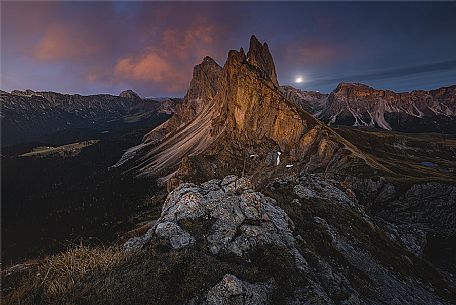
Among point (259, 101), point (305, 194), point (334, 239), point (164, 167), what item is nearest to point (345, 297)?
point (334, 239)

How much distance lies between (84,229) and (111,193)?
165ft

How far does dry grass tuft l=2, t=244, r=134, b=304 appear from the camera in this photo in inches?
515

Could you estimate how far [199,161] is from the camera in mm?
135625

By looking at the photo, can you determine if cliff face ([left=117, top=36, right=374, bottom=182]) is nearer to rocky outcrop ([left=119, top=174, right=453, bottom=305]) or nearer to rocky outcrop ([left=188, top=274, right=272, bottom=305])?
rocky outcrop ([left=119, top=174, right=453, bottom=305])

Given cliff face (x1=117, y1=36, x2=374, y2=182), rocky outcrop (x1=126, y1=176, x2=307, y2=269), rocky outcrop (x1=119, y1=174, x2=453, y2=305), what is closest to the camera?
rocky outcrop (x1=119, y1=174, x2=453, y2=305)

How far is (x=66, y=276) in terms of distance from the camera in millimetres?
14227

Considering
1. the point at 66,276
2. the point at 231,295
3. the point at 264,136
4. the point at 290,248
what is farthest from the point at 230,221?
the point at 264,136

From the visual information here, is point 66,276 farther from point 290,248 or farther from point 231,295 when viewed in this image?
point 290,248

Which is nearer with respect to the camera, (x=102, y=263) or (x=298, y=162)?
(x=102, y=263)

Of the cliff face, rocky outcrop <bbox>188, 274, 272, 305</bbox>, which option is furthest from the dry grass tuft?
the cliff face

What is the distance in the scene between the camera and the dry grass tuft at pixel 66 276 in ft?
42.9

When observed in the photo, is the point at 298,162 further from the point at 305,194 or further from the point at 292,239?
the point at 292,239

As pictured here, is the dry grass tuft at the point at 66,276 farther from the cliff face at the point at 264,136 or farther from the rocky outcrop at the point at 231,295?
the cliff face at the point at 264,136

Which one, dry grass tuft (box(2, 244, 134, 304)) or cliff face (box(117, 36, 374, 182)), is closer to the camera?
dry grass tuft (box(2, 244, 134, 304))
